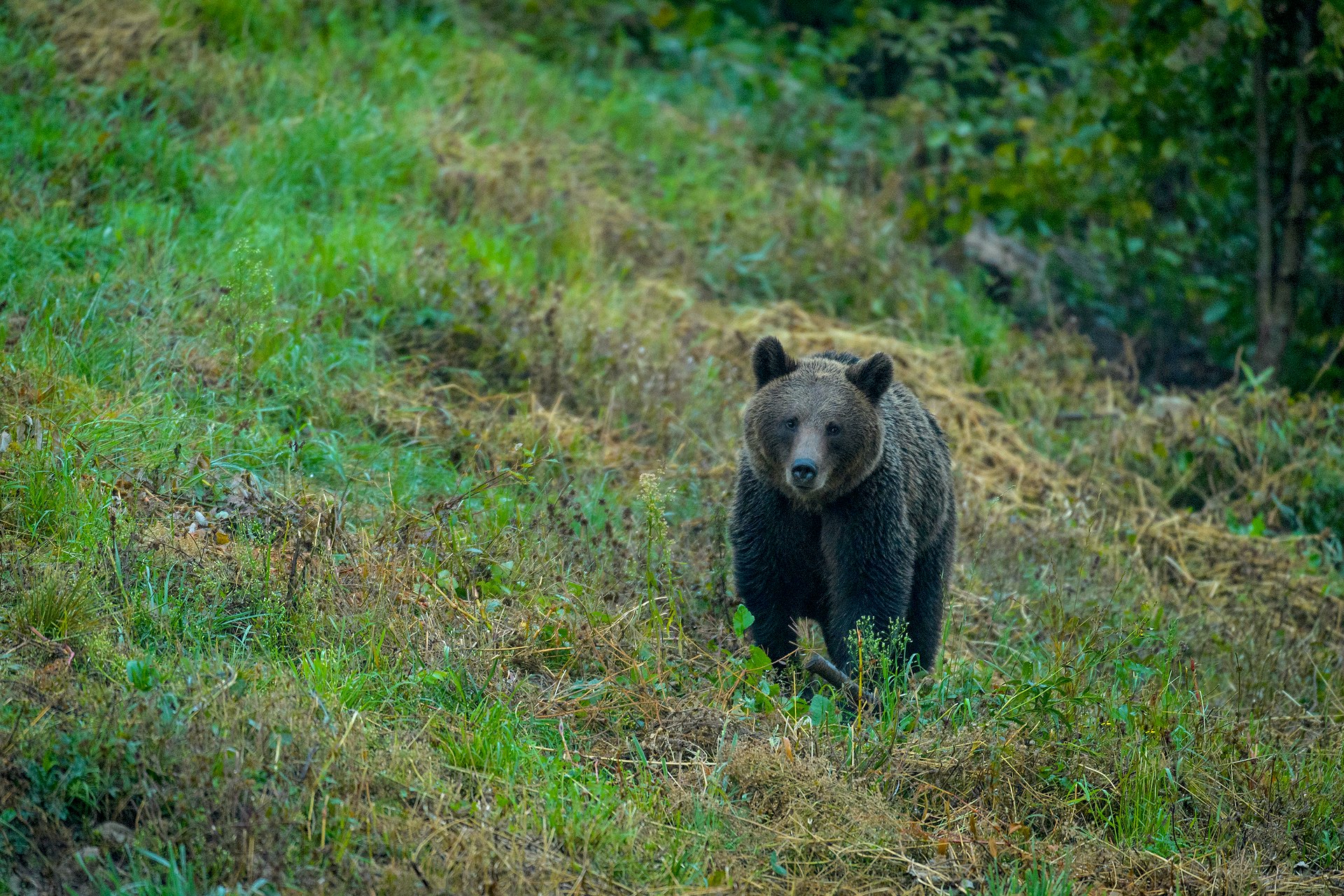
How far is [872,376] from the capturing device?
16.7 feet

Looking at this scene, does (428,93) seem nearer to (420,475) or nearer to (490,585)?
(420,475)

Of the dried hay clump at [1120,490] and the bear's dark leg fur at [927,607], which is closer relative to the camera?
the bear's dark leg fur at [927,607]

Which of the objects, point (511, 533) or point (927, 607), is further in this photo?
point (927, 607)

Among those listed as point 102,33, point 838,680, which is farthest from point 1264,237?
point 102,33

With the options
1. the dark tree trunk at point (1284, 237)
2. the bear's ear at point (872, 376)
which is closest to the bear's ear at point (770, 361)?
the bear's ear at point (872, 376)

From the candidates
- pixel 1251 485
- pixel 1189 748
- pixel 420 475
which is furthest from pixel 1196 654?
pixel 420 475

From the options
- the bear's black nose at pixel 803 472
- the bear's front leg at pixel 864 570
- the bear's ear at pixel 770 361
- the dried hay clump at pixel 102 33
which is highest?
the dried hay clump at pixel 102 33

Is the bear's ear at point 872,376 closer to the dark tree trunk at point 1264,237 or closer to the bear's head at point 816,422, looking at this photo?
the bear's head at point 816,422

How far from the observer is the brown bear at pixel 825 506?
4824mm

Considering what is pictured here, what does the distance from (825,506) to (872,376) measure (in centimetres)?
59

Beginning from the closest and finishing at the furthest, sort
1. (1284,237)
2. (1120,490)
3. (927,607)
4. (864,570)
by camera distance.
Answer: (864,570) < (927,607) < (1120,490) < (1284,237)

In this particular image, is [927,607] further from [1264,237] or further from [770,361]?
[1264,237]

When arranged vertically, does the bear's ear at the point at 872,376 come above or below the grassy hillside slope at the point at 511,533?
above

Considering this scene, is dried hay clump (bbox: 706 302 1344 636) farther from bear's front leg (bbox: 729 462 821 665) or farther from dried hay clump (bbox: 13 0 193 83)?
dried hay clump (bbox: 13 0 193 83)
